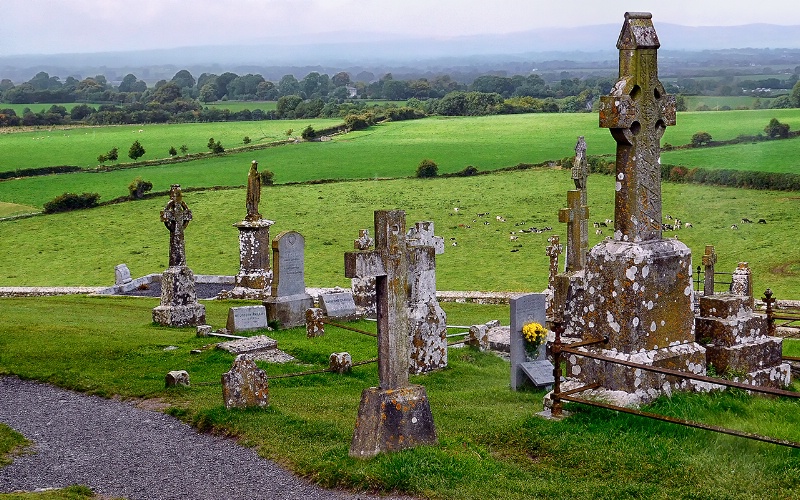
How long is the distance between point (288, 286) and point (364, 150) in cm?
4941

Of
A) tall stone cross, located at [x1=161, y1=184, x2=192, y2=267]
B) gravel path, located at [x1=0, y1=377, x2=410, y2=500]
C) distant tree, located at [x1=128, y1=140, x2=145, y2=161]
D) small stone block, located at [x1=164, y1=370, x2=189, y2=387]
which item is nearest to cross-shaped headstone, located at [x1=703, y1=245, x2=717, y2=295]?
small stone block, located at [x1=164, y1=370, x2=189, y2=387]

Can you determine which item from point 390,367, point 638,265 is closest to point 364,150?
point 638,265

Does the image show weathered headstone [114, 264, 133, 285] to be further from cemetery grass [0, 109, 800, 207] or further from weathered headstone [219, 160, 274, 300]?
cemetery grass [0, 109, 800, 207]

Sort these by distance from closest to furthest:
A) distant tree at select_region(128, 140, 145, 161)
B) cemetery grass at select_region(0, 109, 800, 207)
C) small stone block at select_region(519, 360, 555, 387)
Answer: small stone block at select_region(519, 360, 555, 387), cemetery grass at select_region(0, 109, 800, 207), distant tree at select_region(128, 140, 145, 161)

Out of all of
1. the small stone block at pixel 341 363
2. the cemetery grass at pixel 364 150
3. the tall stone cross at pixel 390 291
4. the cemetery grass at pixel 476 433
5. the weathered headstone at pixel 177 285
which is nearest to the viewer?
the cemetery grass at pixel 476 433

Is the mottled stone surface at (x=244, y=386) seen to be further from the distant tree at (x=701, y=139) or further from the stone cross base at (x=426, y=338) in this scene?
the distant tree at (x=701, y=139)

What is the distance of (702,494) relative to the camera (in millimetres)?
9180

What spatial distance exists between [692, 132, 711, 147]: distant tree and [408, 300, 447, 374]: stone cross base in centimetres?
4264

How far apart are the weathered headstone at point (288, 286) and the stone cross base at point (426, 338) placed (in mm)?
5702

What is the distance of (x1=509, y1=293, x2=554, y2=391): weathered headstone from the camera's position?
15.3 m

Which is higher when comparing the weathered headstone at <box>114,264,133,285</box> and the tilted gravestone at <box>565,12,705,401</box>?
the tilted gravestone at <box>565,12,705,401</box>

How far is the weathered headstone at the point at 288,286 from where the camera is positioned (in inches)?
917

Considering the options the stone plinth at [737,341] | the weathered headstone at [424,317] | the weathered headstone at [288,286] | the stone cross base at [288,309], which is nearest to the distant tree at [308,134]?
the weathered headstone at [288,286]

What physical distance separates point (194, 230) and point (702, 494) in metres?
42.3
